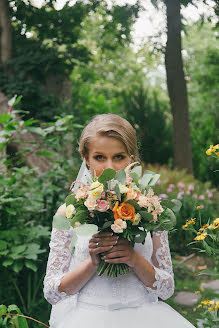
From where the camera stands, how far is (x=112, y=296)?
171 centimetres

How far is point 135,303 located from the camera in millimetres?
1722

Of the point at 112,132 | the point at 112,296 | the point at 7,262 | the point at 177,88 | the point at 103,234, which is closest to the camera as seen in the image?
the point at 103,234

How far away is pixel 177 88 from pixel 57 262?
11.7ft

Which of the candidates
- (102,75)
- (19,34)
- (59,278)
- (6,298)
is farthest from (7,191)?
(102,75)

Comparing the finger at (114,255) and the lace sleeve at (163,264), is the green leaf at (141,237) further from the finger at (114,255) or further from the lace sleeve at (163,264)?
the lace sleeve at (163,264)

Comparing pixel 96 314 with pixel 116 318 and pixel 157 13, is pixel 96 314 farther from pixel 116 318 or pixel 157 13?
pixel 157 13

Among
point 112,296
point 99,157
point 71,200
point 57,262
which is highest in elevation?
point 99,157

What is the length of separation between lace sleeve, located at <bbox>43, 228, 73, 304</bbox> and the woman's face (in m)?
0.34

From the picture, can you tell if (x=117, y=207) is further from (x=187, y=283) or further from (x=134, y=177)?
(x=187, y=283)

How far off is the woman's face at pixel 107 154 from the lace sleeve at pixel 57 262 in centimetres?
34

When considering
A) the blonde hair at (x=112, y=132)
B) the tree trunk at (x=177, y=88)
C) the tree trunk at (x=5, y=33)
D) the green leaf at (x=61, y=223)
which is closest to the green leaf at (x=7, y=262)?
the blonde hair at (x=112, y=132)

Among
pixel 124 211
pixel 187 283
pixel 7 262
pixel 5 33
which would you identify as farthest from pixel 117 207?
pixel 5 33

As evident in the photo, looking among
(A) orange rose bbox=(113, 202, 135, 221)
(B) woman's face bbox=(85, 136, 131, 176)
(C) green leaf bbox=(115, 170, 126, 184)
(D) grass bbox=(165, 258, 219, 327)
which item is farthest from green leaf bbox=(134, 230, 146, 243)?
(D) grass bbox=(165, 258, 219, 327)

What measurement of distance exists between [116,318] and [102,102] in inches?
317
